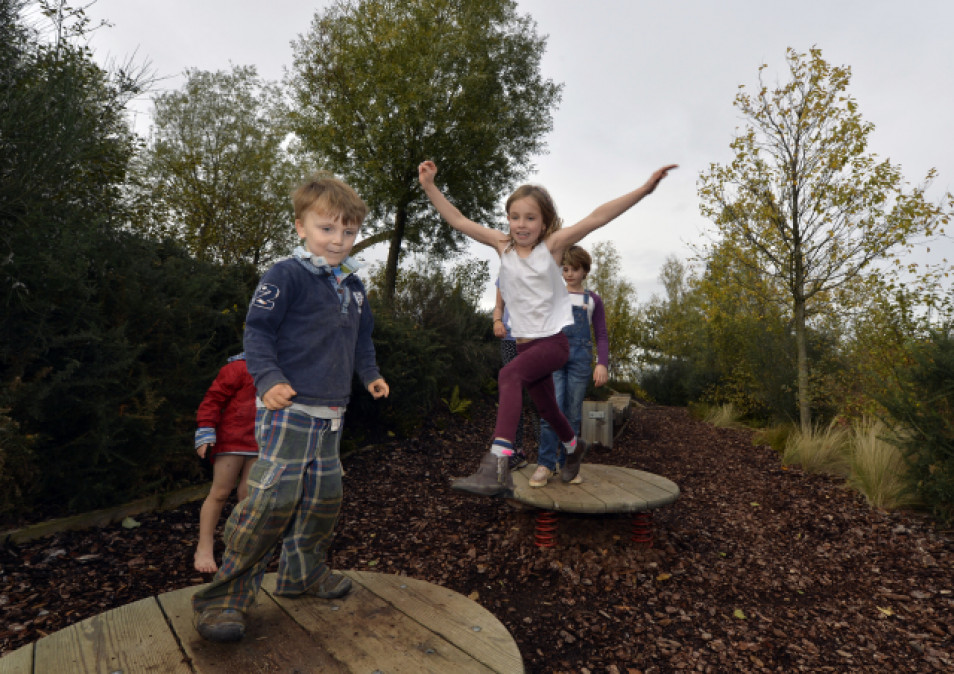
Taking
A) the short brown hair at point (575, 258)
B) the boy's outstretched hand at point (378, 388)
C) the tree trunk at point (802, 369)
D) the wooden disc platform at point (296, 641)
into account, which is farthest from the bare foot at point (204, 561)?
the tree trunk at point (802, 369)

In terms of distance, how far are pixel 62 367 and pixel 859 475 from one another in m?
6.78

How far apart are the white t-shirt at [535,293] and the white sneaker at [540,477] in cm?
121

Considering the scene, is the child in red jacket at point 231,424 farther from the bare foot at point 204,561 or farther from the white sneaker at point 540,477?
the white sneaker at point 540,477

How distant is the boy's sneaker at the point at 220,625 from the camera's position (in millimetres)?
1841

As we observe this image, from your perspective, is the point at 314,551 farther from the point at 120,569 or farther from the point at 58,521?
the point at 58,521

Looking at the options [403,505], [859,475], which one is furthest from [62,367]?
[859,475]

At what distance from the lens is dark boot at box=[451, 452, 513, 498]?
2695 millimetres

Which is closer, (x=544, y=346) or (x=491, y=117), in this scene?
(x=544, y=346)

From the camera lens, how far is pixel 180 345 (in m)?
4.44

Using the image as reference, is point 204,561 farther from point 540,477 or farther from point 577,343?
point 577,343

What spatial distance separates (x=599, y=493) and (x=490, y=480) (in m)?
1.20

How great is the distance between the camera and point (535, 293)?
2992mm

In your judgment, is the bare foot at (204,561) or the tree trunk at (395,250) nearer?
the bare foot at (204,561)

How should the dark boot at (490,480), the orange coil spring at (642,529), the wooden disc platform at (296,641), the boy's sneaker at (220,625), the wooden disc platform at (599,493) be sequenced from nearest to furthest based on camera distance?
the wooden disc platform at (296,641) → the boy's sneaker at (220,625) → the dark boot at (490,480) → the wooden disc platform at (599,493) → the orange coil spring at (642,529)
